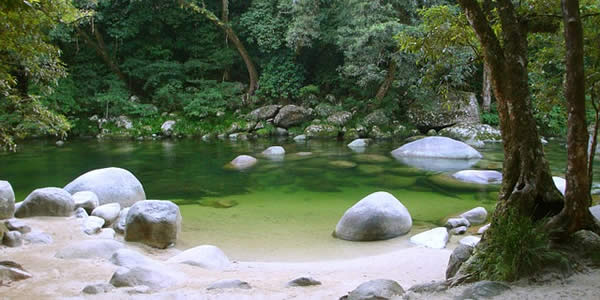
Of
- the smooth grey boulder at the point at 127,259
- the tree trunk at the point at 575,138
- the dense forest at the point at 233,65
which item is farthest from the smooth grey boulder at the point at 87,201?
the dense forest at the point at 233,65

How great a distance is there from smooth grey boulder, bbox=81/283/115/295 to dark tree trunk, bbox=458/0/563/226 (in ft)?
12.3

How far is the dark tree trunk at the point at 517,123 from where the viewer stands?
4.30 metres

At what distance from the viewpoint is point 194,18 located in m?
26.9

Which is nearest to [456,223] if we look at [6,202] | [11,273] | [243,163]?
[11,273]

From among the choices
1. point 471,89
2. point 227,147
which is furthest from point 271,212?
point 471,89

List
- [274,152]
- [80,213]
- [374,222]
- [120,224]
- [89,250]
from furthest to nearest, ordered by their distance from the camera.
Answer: [274,152]
[80,213]
[120,224]
[374,222]
[89,250]

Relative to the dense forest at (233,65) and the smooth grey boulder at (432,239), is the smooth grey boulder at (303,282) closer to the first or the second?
the smooth grey boulder at (432,239)

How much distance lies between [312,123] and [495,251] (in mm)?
19207

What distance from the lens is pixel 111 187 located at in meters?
8.78

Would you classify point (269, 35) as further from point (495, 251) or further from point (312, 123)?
point (495, 251)

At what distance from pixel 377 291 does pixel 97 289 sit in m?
2.51

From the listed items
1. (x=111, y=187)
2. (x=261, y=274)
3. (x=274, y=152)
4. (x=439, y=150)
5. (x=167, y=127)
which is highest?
(x=167, y=127)

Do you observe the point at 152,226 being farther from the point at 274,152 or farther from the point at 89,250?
the point at 274,152

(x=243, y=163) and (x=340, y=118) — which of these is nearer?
(x=243, y=163)
